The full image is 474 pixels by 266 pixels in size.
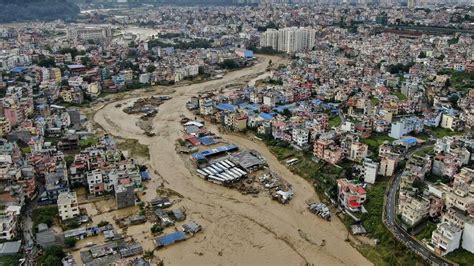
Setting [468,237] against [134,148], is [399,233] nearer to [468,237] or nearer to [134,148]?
[468,237]

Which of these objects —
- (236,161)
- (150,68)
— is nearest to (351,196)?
(236,161)

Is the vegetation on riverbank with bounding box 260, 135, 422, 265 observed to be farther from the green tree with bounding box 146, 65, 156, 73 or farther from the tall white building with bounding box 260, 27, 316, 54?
the tall white building with bounding box 260, 27, 316, 54

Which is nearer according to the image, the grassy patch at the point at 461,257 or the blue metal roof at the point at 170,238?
the grassy patch at the point at 461,257

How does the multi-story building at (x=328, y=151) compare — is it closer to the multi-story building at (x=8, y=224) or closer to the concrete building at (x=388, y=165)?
the concrete building at (x=388, y=165)

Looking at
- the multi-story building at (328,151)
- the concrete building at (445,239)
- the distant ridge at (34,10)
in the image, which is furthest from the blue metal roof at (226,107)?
the distant ridge at (34,10)

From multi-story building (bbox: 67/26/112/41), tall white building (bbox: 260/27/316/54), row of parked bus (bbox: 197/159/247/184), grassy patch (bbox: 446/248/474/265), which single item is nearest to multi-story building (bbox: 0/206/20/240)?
row of parked bus (bbox: 197/159/247/184)

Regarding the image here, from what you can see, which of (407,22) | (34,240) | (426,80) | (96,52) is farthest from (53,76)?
(407,22)
